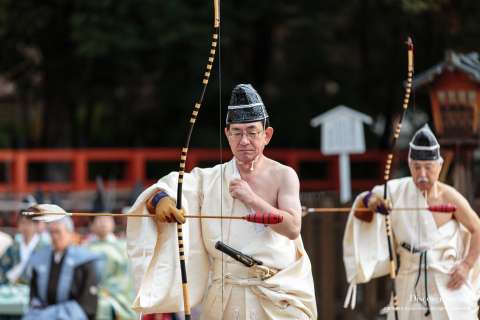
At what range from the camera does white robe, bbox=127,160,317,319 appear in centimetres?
548

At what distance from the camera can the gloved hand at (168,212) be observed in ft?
17.2

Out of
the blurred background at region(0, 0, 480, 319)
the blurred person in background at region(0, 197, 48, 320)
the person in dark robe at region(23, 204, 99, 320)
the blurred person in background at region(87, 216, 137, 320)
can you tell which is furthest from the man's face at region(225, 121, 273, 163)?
the blurred background at region(0, 0, 480, 319)

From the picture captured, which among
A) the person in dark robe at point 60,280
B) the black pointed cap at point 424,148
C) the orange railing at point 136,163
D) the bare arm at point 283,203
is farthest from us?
the orange railing at point 136,163

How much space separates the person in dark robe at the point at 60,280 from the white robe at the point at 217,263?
3401 millimetres

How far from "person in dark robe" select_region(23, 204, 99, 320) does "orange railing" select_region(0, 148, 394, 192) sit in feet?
22.3

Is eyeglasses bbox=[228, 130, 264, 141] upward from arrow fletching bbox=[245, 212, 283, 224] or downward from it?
upward

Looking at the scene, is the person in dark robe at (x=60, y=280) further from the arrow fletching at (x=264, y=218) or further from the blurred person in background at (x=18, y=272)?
the arrow fletching at (x=264, y=218)

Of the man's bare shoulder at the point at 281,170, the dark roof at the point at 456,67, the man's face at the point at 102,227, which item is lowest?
the man's face at the point at 102,227

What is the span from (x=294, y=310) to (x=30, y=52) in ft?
44.0

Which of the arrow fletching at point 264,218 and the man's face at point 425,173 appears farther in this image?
the man's face at point 425,173

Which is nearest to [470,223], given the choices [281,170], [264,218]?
[281,170]

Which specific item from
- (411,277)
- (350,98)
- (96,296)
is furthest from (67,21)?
(411,277)

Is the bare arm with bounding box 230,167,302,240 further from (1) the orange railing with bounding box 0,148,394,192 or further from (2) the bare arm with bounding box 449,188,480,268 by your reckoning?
(1) the orange railing with bounding box 0,148,394,192

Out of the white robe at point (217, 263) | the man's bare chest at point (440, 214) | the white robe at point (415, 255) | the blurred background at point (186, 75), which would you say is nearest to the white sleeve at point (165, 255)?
the white robe at point (217, 263)
